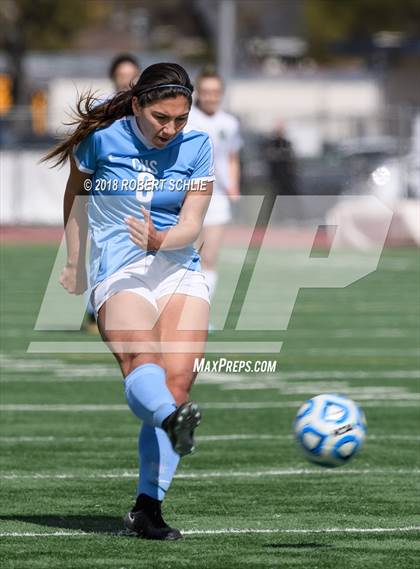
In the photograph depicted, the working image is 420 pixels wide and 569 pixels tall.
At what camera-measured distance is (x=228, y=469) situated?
8469 millimetres

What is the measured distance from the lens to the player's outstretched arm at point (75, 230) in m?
6.89

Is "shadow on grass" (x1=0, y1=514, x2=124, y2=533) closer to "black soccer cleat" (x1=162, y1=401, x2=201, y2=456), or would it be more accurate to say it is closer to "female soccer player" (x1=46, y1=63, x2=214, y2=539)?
"female soccer player" (x1=46, y1=63, x2=214, y2=539)

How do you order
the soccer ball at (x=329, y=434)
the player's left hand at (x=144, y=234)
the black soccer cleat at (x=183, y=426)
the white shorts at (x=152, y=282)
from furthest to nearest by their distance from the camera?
the white shorts at (x=152, y=282) → the player's left hand at (x=144, y=234) → the soccer ball at (x=329, y=434) → the black soccer cleat at (x=183, y=426)

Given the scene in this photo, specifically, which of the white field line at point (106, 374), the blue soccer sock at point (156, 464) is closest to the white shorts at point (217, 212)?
the white field line at point (106, 374)

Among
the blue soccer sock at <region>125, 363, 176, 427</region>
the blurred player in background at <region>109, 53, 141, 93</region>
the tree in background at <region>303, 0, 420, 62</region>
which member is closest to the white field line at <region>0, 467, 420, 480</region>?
the blue soccer sock at <region>125, 363, 176, 427</region>

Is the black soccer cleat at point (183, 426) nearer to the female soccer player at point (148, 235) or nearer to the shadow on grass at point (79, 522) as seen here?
the female soccer player at point (148, 235)

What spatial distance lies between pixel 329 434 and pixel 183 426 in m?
0.69

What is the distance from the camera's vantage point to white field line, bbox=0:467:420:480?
8.20 meters

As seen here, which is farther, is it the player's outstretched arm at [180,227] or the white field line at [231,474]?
the white field line at [231,474]

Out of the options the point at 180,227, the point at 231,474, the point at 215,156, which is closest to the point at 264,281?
the point at 215,156

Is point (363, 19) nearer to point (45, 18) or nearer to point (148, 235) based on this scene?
point (45, 18)

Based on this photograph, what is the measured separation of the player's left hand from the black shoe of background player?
101 cm

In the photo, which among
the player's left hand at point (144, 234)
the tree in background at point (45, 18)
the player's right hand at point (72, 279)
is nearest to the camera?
the player's left hand at point (144, 234)

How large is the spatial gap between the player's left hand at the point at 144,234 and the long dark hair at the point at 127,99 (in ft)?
1.54
